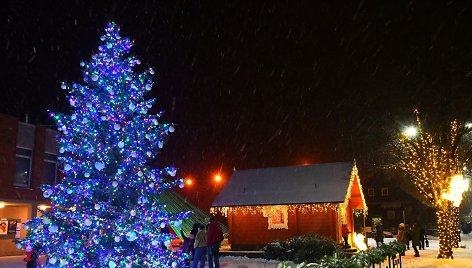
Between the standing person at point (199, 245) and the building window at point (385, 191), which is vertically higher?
the building window at point (385, 191)

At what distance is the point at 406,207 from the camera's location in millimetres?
60000

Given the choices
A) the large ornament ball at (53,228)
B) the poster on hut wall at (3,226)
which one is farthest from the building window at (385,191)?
the large ornament ball at (53,228)

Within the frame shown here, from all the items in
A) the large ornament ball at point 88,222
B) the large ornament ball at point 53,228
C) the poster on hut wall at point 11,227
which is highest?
the large ornament ball at point 88,222

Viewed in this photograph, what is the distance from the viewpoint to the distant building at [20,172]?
26531 millimetres

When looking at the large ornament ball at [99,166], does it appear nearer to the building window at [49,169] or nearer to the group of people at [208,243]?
the group of people at [208,243]

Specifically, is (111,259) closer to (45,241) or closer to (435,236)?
(45,241)

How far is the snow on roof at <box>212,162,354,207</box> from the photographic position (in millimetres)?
25641

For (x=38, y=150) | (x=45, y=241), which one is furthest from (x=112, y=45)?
(x=38, y=150)

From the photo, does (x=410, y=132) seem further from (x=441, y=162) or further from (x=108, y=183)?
(x=108, y=183)

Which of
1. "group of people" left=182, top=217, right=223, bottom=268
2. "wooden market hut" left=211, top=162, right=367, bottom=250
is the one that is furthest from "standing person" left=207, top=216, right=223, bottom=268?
"wooden market hut" left=211, top=162, right=367, bottom=250

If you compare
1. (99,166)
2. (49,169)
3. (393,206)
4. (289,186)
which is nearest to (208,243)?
(99,166)

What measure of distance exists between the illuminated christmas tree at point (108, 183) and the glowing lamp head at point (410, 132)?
1348 centimetres

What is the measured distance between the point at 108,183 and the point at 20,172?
784 inches

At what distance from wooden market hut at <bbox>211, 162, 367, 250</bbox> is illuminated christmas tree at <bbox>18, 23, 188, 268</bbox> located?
14995 millimetres
